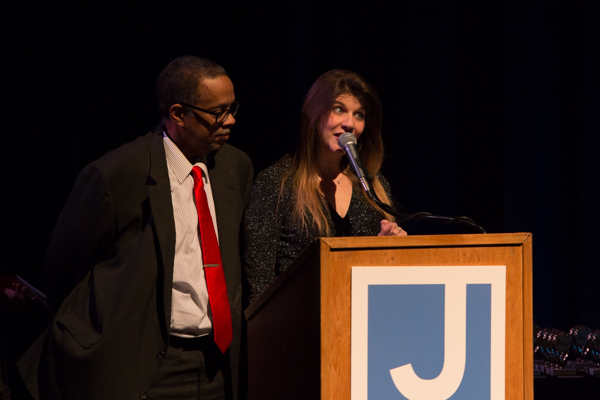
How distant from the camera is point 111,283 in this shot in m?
1.69

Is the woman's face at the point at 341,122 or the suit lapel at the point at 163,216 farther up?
the woman's face at the point at 341,122

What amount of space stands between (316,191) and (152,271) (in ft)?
2.27

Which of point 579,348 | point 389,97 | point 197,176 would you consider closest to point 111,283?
point 197,176

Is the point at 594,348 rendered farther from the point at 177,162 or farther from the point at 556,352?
the point at 177,162

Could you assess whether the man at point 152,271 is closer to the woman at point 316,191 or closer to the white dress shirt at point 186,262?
the white dress shirt at point 186,262

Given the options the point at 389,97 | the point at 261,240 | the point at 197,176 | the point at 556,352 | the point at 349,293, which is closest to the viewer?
the point at 349,293

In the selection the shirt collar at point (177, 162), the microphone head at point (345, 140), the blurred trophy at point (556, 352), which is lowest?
the blurred trophy at point (556, 352)

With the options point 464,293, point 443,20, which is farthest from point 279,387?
point 443,20

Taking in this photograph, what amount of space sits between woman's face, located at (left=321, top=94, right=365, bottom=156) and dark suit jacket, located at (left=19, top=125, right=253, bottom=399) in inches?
24.2

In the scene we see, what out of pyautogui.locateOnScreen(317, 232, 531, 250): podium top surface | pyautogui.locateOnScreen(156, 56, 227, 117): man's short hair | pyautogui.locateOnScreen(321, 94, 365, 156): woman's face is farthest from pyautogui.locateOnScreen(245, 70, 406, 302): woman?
pyautogui.locateOnScreen(317, 232, 531, 250): podium top surface

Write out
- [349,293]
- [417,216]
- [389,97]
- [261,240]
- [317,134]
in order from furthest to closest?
1. [389,97]
2. [317,134]
3. [261,240]
4. [417,216]
5. [349,293]

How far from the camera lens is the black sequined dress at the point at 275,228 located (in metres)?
2.04

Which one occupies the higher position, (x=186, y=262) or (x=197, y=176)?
(x=197, y=176)

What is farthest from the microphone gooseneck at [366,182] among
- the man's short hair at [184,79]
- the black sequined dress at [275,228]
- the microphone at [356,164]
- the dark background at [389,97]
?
the dark background at [389,97]
